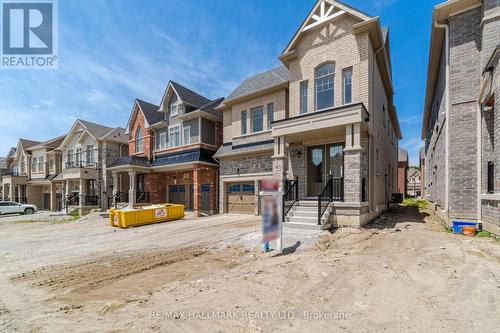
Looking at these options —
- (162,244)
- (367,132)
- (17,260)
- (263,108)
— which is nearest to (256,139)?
(263,108)

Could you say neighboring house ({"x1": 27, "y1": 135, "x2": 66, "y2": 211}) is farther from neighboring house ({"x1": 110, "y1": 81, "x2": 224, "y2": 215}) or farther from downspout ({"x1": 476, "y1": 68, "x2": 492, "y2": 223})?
downspout ({"x1": 476, "y1": 68, "x2": 492, "y2": 223})

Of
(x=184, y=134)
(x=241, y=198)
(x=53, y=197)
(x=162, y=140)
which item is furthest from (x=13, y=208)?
(x=241, y=198)

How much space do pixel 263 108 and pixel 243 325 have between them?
13078 mm

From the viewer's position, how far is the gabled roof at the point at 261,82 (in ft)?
47.4

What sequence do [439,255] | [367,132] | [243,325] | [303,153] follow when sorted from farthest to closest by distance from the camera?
[303,153] → [367,132] → [439,255] → [243,325]

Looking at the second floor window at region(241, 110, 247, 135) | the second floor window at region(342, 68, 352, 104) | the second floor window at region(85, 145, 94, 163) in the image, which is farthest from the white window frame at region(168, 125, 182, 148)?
the second floor window at region(342, 68, 352, 104)

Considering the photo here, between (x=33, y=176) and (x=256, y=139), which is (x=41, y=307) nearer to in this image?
(x=256, y=139)

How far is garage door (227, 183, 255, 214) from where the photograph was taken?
15.4 meters

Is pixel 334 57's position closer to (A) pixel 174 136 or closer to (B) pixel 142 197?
(A) pixel 174 136

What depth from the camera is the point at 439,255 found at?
571 centimetres

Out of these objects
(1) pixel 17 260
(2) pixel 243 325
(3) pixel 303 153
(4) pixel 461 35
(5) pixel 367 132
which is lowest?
(1) pixel 17 260

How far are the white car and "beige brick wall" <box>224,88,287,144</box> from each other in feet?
75.7

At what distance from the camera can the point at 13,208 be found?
77.5 feet

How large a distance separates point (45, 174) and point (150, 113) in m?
19.3
